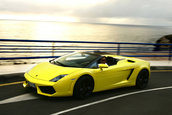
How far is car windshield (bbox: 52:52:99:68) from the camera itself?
245 inches

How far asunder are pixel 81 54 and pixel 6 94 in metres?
2.38

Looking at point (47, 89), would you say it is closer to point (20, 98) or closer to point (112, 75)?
point (20, 98)

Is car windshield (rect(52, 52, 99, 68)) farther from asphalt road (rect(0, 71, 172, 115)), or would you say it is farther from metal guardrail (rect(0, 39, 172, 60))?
metal guardrail (rect(0, 39, 172, 60))

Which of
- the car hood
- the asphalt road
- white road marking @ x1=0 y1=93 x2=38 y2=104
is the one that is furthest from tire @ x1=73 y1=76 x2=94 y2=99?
white road marking @ x1=0 y1=93 x2=38 y2=104

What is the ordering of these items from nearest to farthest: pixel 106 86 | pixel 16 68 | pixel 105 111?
pixel 105 111
pixel 106 86
pixel 16 68

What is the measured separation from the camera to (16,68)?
9406 mm

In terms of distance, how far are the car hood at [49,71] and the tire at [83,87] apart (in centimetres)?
32

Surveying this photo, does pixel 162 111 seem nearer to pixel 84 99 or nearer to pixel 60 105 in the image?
pixel 84 99

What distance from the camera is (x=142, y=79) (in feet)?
24.9

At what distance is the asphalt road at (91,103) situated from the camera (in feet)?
16.5

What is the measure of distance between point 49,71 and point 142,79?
3.37 m

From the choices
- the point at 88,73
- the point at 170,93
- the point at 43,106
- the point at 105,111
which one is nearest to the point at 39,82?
the point at 43,106

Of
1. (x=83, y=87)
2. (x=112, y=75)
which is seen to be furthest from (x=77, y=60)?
(x=112, y=75)

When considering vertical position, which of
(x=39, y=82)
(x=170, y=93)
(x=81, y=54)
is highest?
(x=81, y=54)
